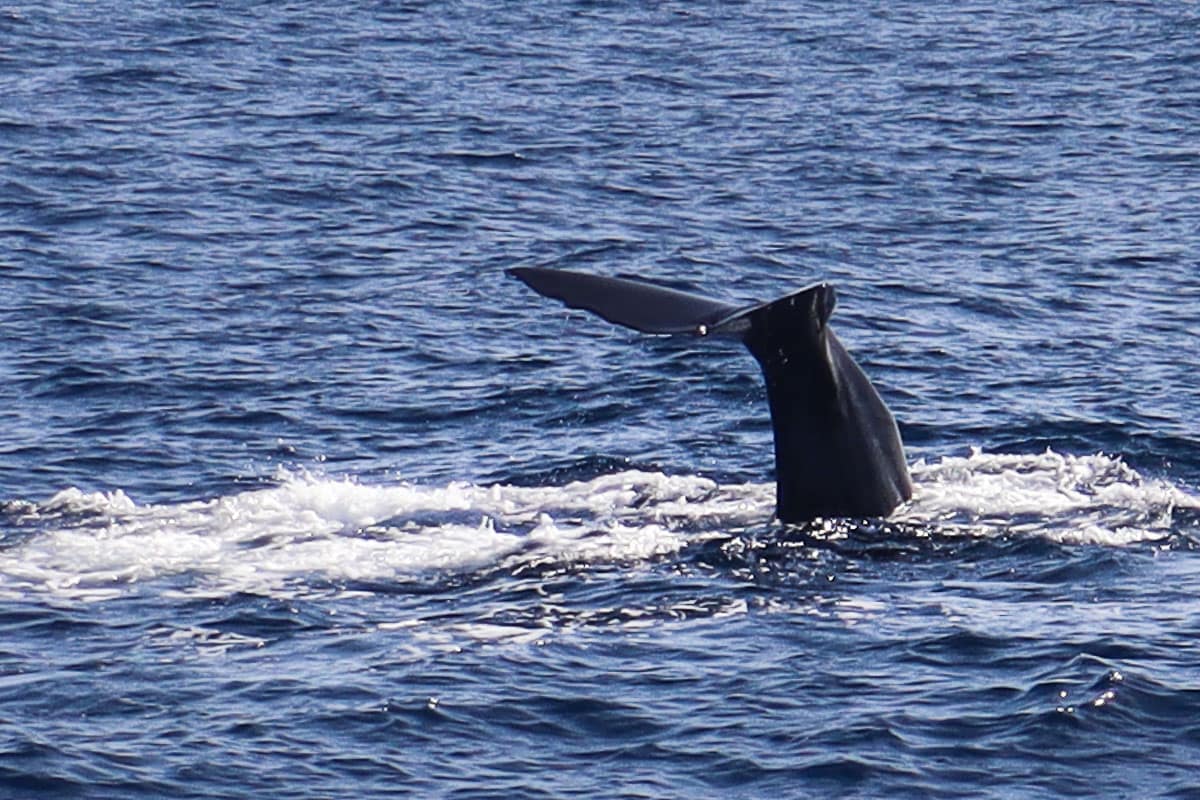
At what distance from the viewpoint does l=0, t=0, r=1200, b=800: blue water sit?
1337 centimetres

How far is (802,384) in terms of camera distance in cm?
1641

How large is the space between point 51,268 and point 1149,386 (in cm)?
1159

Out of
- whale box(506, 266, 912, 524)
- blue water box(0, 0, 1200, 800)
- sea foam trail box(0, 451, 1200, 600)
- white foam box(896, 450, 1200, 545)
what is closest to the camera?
blue water box(0, 0, 1200, 800)

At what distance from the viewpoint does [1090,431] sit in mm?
20562

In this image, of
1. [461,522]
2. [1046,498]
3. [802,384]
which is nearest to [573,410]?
[461,522]

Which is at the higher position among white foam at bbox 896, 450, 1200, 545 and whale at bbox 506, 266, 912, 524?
whale at bbox 506, 266, 912, 524

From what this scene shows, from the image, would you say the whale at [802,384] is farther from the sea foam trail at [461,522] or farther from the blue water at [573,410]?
the sea foam trail at [461,522]

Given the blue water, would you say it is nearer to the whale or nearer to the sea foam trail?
the sea foam trail

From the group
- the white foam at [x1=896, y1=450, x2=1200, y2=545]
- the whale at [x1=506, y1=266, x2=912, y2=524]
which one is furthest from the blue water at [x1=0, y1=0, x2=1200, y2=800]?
the whale at [x1=506, y1=266, x2=912, y2=524]

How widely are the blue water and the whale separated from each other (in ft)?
1.06

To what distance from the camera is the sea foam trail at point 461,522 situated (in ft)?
53.9

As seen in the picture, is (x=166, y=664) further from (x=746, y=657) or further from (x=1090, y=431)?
(x=1090, y=431)

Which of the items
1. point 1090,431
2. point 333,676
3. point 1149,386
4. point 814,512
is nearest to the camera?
point 333,676

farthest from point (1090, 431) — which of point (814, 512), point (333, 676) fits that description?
point (333, 676)
